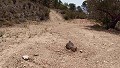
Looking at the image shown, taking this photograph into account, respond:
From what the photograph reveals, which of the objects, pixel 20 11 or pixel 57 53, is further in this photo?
pixel 20 11

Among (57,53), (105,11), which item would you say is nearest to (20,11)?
(105,11)

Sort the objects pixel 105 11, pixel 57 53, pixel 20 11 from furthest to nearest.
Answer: pixel 20 11
pixel 105 11
pixel 57 53

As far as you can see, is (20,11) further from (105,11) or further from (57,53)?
(57,53)

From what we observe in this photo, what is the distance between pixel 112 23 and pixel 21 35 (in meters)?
6.81

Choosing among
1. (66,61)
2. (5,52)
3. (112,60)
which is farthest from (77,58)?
(5,52)

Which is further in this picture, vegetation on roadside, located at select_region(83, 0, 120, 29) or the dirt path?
vegetation on roadside, located at select_region(83, 0, 120, 29)

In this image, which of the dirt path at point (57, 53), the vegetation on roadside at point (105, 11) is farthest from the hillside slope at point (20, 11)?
the dirt path at point (57, 53)

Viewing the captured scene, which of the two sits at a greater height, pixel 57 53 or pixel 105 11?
pixel 105 11

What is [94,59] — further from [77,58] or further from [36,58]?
[36,58]

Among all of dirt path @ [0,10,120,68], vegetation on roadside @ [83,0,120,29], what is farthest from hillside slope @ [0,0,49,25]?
dirt path @ [0,10,120,68]

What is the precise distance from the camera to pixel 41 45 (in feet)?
27.0

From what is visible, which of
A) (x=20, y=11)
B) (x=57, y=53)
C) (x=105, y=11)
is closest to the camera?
(x=57, y=53)

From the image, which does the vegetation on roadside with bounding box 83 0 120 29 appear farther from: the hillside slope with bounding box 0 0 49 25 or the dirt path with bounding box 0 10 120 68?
the dirt path with bounding box 0 10 120 68

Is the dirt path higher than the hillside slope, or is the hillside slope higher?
the hillside slope
